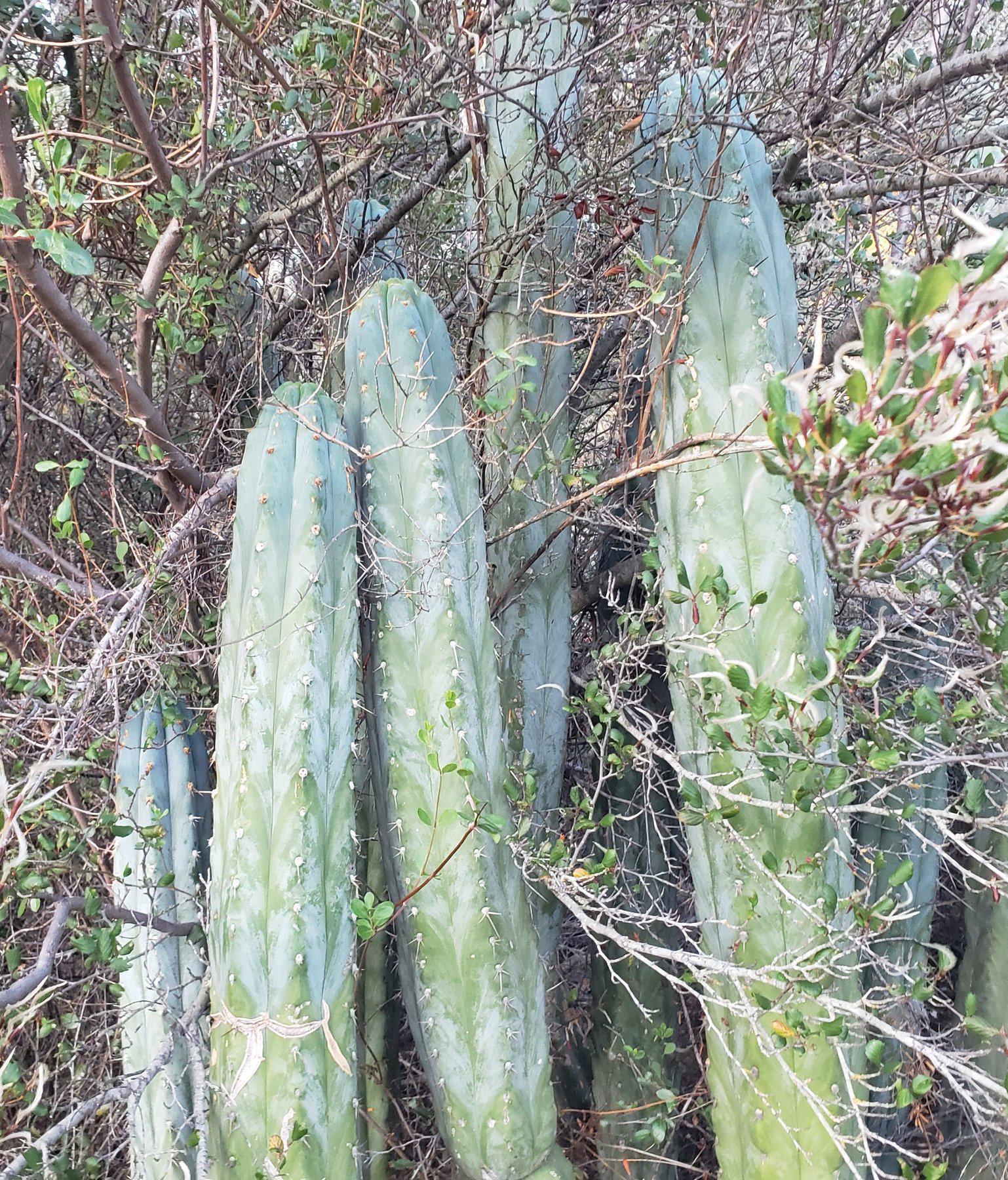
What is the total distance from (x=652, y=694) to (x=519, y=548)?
48 cm

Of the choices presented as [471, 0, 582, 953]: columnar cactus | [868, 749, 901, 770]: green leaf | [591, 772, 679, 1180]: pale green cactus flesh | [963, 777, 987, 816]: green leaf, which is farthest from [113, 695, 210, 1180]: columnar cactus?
[963, 777, 987, 816]: green leaf

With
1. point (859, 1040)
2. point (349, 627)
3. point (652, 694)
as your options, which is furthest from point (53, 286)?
point (859, 1040)

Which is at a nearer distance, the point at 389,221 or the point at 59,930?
the point at 59,930

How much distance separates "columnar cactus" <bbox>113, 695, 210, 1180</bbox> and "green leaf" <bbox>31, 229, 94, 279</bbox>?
824mm

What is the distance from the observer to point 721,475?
144 cm

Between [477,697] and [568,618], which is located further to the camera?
[568,618]

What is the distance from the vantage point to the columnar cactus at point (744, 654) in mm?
1348

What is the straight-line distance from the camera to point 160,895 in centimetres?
157

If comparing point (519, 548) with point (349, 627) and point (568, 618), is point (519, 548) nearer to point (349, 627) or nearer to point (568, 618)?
point (568, 618)

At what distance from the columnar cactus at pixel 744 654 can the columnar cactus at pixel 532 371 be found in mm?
241

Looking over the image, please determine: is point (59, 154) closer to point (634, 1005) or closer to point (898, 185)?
point (898, 185)

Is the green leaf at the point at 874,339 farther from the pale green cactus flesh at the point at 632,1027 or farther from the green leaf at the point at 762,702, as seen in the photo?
the pale green cactus flesh at the point at 632,1027

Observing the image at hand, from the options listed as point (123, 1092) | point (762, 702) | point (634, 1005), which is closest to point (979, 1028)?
point (762, 702)

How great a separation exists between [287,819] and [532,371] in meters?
0.98
